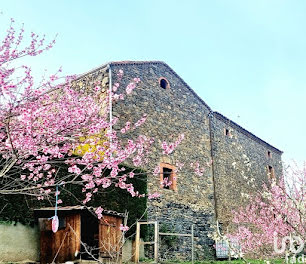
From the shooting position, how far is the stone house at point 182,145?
46.5 feet

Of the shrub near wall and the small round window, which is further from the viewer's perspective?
the small round window

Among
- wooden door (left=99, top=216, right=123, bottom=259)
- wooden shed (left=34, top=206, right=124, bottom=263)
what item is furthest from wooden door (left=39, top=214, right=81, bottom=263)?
wooden door (left=99, top=216, right=123, bottom=259)

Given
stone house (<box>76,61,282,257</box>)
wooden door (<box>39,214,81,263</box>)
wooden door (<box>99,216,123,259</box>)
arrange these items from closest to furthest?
1. wooden door (<box>39,214,81,263</box>)
2. wooden door (<box>99,216,123,259</box>)
3. stone house (<box>76,61,282,257</box>)

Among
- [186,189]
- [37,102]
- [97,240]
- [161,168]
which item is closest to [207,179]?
[186,189]

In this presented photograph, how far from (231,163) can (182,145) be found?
13.9 ft

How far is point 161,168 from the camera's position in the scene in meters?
14.5

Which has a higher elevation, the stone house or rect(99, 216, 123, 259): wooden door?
the stone house

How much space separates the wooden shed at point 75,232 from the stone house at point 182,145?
352 centimetres

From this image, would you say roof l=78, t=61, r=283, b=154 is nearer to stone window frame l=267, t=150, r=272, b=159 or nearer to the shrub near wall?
stone window frame l=267, t=150, r=272, b=159

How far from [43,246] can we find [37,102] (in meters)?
4.08

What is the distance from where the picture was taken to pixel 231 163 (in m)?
19.3

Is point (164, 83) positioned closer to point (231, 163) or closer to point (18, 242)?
point (231, 163)

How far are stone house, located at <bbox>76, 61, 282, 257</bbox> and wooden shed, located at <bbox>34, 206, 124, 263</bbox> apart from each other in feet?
11.5

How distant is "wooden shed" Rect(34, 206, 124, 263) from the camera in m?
9.36
